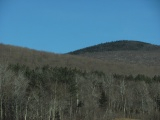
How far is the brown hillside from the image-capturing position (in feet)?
572

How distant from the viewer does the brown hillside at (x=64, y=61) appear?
17425 centimetres

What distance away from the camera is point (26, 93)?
273 feet

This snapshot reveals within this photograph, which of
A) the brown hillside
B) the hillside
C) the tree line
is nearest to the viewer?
the tree line

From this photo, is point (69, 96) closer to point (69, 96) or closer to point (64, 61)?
point (69, 96)

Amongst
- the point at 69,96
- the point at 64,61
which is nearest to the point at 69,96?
the point at 69,96

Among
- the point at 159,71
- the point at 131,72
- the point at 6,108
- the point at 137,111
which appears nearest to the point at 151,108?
the point at 137,111

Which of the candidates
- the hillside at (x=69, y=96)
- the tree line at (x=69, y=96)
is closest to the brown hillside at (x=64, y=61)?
the hillside at (x=69, y=96)

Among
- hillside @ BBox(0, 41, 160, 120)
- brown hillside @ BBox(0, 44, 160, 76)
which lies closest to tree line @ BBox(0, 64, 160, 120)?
hillside @ BBox(0, 41, 160, 120)

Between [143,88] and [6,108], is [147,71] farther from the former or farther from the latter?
[6,108]

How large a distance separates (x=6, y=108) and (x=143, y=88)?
1771 inches

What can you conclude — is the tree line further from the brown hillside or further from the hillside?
the brown hillside

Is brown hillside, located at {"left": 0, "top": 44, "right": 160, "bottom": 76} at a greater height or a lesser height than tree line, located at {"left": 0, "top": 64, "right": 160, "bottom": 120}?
greater

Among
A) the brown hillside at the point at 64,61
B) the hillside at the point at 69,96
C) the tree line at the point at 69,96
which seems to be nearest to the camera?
the tree line at the point at 69,96

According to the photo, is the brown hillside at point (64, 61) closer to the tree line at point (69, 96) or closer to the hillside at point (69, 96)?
the hillside at point (69, 96)
